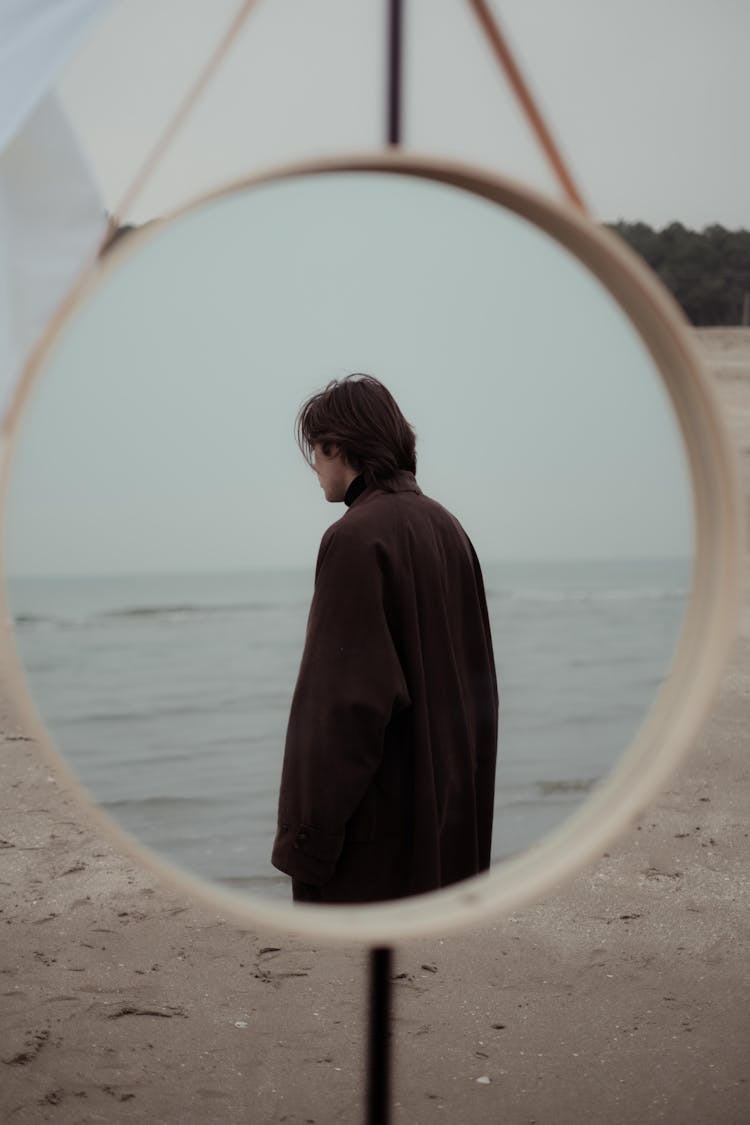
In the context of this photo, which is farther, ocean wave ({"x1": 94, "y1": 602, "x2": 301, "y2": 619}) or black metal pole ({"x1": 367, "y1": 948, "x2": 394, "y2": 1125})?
ocean wave ({"x1": 94, "y1": 602, "x2": 301, "y2": 619})

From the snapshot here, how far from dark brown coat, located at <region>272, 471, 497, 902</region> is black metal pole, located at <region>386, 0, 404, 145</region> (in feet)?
2.08

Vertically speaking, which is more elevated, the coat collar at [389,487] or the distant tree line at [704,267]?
the distant tree line at [704,267]

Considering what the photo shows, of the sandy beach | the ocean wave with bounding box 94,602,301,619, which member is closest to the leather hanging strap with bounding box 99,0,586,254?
the sandy beach

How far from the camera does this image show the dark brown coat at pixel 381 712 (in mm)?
1652

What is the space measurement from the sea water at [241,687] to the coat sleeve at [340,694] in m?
1.78

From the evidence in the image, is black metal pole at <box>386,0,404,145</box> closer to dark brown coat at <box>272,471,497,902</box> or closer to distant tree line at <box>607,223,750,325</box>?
distant tree line at <box>607,223,750,325</box>

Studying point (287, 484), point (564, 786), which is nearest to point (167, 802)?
point (564, 786)

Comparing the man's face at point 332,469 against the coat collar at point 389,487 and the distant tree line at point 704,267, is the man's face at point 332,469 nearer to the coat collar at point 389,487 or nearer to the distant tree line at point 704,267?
the coat collar at point 389,487

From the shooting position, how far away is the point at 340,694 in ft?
5.40

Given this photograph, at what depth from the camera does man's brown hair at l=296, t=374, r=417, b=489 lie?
68.8 inches

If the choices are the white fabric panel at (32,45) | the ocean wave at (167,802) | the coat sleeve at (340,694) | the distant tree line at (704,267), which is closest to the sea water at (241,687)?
the ocean wave at (167,802)

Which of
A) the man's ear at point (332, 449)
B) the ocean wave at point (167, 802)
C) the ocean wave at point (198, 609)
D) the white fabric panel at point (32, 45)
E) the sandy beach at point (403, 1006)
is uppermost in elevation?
the white fabric panel at point (32, 45)

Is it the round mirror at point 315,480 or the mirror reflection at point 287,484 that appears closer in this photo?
the round mirror at point 315,480

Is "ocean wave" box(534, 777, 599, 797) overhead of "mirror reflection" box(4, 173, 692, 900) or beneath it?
beneath
